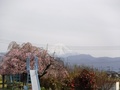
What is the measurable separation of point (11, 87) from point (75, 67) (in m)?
4.30

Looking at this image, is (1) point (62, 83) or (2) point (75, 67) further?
(2) point (75, 67)

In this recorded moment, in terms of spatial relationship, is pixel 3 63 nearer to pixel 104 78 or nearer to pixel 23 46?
pixel 23 46

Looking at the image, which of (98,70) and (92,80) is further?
(98,70)

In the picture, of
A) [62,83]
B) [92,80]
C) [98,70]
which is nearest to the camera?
[92,80]

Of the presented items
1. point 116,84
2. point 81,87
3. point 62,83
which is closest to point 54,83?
point 62,83

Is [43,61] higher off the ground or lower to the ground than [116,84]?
higher

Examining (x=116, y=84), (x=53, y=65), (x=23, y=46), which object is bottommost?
(x=116, y=84)

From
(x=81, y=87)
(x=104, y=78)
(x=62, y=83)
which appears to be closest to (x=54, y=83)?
(x=62, y=83)

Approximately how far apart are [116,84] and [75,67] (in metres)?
2.86

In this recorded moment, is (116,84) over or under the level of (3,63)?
under

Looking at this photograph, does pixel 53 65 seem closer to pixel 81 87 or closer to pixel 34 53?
pixel 34 53

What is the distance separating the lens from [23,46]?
18344 mm

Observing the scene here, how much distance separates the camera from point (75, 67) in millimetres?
19688

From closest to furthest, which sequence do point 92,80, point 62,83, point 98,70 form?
point 92,80, point 62,83, point 98,70
